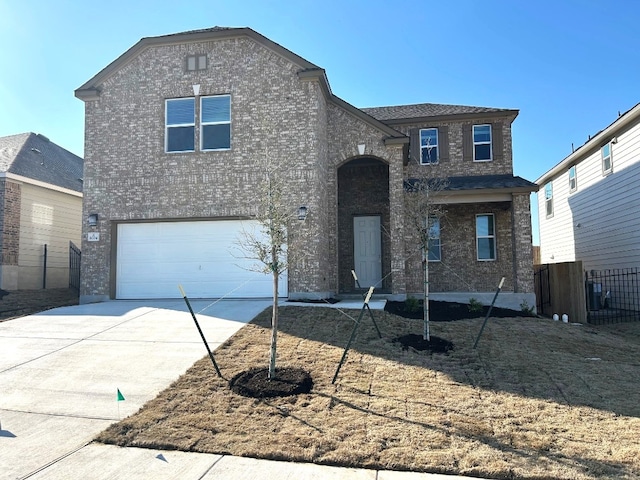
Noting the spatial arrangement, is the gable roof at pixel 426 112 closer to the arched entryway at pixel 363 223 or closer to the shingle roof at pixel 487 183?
the shingle roof at pixel 487 183

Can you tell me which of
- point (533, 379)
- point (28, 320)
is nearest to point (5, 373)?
point (28, 320)

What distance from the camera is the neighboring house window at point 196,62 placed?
12.5 metres

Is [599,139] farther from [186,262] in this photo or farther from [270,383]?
[270,383]

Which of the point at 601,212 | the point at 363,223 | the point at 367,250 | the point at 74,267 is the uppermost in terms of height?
the point at 601,212

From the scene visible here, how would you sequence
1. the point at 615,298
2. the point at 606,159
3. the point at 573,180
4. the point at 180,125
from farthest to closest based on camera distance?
the point at 573,180 → the point at 606,159 → the point at 615,298 → the point at 180,125

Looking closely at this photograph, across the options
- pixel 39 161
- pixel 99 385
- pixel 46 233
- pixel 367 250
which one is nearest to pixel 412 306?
pixel 367 250

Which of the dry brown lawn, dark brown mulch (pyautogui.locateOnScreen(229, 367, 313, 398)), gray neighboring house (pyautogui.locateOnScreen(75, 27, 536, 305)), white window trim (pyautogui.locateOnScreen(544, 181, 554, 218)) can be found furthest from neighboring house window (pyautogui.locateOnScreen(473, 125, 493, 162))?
dark brown mulch (pyautogui.locateOnScreen(229, 367, 313, 398))

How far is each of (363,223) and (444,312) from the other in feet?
15.6

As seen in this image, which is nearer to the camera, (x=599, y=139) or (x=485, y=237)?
(x=485, y=237)

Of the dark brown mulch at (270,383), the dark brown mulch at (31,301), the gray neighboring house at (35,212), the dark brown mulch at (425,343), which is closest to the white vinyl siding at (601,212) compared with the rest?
the dark brown mulch at (425,343)

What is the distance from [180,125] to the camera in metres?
12.5

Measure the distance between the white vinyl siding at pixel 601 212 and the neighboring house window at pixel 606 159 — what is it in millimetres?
209

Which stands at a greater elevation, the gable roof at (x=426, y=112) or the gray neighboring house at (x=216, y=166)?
the gable roof at (x=426, y=112)

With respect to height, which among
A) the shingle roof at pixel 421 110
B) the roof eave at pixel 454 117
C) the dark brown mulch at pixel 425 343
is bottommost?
the dark brown mulch at pixel 425 343
